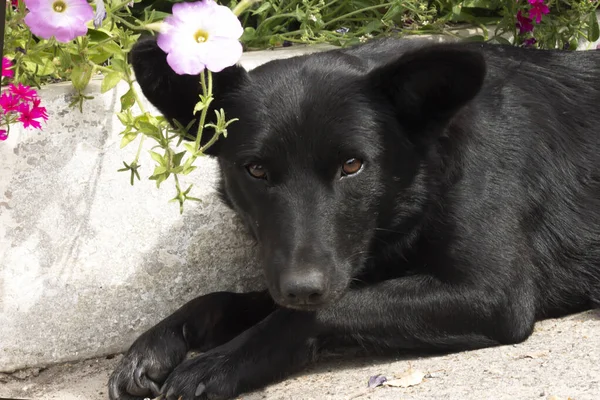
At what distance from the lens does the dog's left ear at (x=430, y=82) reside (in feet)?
10.3

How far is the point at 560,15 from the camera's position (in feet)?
15.7

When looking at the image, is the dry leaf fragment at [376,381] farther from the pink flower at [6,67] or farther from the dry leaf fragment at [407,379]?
the pink flower at [6,67]

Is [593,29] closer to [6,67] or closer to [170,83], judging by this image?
[170,83]

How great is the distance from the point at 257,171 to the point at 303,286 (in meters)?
0.50

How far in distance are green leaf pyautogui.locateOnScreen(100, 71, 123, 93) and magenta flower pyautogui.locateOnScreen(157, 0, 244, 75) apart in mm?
916

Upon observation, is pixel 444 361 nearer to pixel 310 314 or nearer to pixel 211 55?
pixel 310 314

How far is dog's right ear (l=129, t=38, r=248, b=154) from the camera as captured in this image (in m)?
3.31

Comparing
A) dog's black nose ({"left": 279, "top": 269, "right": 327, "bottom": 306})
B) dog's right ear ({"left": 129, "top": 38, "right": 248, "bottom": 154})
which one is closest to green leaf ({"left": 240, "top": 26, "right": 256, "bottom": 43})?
dog's right ear ({"left": 129, "top": 38, "right": 248, "bottom": 154})

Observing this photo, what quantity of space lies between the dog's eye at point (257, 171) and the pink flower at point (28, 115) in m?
0.89

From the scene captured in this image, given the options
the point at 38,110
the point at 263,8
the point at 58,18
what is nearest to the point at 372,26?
the point at 263,8

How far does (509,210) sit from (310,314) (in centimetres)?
80

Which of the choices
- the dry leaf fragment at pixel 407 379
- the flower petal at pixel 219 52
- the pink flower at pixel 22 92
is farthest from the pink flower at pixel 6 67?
the dry leaf fragment at pixel 407 379

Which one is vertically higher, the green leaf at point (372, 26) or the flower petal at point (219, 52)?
the flower petal at point (219, 52)

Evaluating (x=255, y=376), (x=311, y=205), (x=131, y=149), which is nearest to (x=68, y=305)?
(x=131, y=149)
